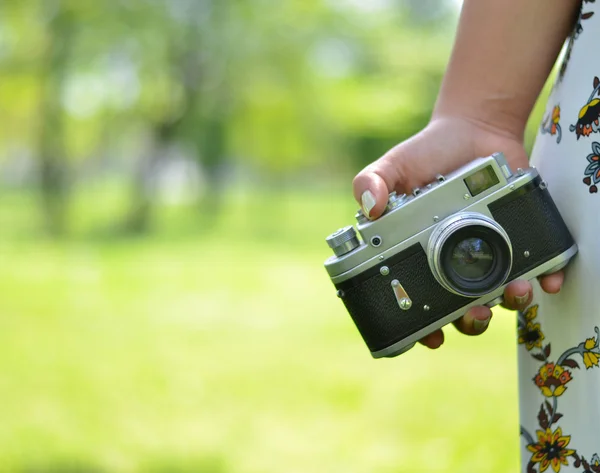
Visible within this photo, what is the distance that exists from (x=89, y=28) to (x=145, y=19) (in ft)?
2.21

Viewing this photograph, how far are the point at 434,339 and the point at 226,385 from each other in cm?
236

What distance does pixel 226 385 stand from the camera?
314 centimetres

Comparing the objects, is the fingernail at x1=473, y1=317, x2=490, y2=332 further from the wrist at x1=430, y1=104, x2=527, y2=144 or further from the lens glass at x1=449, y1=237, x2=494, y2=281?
the wrist at x1=430, y1=104, x2=527, y2=144

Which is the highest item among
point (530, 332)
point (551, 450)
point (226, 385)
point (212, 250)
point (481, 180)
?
point (212, 250)

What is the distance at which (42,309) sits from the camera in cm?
463

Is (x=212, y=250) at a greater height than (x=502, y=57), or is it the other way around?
(x=212, y=250)

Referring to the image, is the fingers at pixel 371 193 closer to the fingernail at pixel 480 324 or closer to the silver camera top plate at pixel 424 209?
the silver camera top plate at pixel 424 209

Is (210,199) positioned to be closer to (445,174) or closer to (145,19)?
(145,19)

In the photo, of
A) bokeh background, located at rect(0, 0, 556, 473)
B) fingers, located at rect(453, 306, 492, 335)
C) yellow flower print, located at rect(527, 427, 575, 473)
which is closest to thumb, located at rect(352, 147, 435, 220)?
fingers, located at rect(453, 306, 492, 335)

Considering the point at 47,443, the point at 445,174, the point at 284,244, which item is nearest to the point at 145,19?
the point at 284,244

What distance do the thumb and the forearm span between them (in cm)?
6

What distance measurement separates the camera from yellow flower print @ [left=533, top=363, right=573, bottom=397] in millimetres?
736

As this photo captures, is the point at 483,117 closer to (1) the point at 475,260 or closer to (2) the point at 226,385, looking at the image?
(1) the point at 475,260

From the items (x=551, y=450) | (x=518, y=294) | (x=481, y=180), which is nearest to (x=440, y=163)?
(x=481, y=180)
